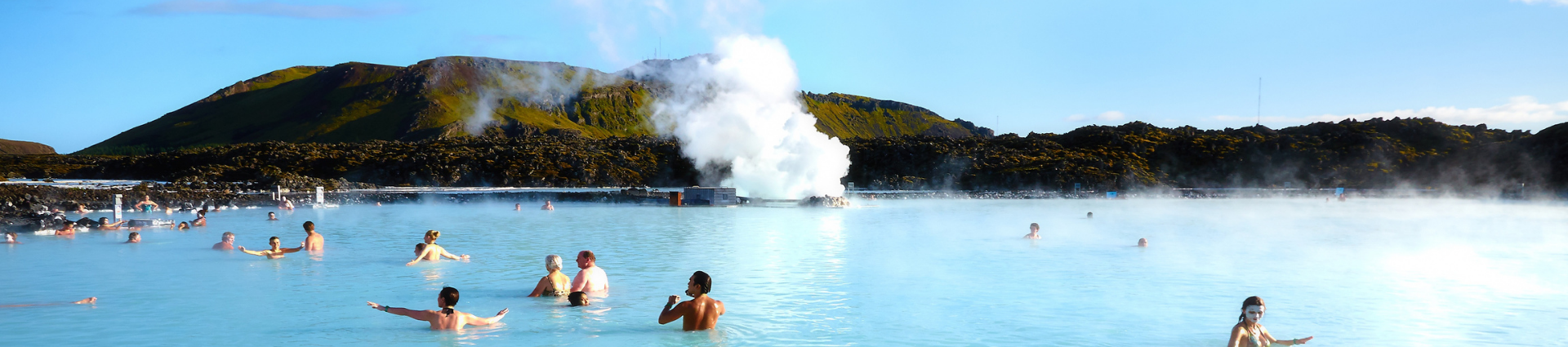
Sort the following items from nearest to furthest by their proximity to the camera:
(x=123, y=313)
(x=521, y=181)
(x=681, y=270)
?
1. (x=123, y=313)
2. (x=681, y=270)
3. (x=521, y=181)

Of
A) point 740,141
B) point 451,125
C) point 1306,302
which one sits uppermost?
point 451,125

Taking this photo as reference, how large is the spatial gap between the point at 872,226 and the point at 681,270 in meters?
11.2

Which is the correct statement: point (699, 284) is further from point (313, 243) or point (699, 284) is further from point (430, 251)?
point (313, 243)

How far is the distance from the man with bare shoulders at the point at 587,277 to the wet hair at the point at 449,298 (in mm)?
2049

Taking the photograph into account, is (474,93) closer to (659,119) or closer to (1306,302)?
(659,119)

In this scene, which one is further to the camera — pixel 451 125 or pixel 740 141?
pixel 451 125

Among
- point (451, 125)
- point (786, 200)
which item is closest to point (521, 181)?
point (786, 200)

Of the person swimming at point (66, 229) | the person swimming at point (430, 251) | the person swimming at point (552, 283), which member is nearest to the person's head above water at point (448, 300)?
the person swimming at point (552, 283)

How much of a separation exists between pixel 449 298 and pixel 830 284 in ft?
18.6

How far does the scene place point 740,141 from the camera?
41.0 metres

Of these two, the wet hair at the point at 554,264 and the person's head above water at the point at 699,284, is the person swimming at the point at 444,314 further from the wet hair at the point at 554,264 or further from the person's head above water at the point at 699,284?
the person's head above water at the point at 699,284

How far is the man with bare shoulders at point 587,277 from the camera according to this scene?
38.4 feet

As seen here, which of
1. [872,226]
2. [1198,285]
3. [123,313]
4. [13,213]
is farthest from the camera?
[872,226]

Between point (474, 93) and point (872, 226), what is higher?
point (474, 93)
